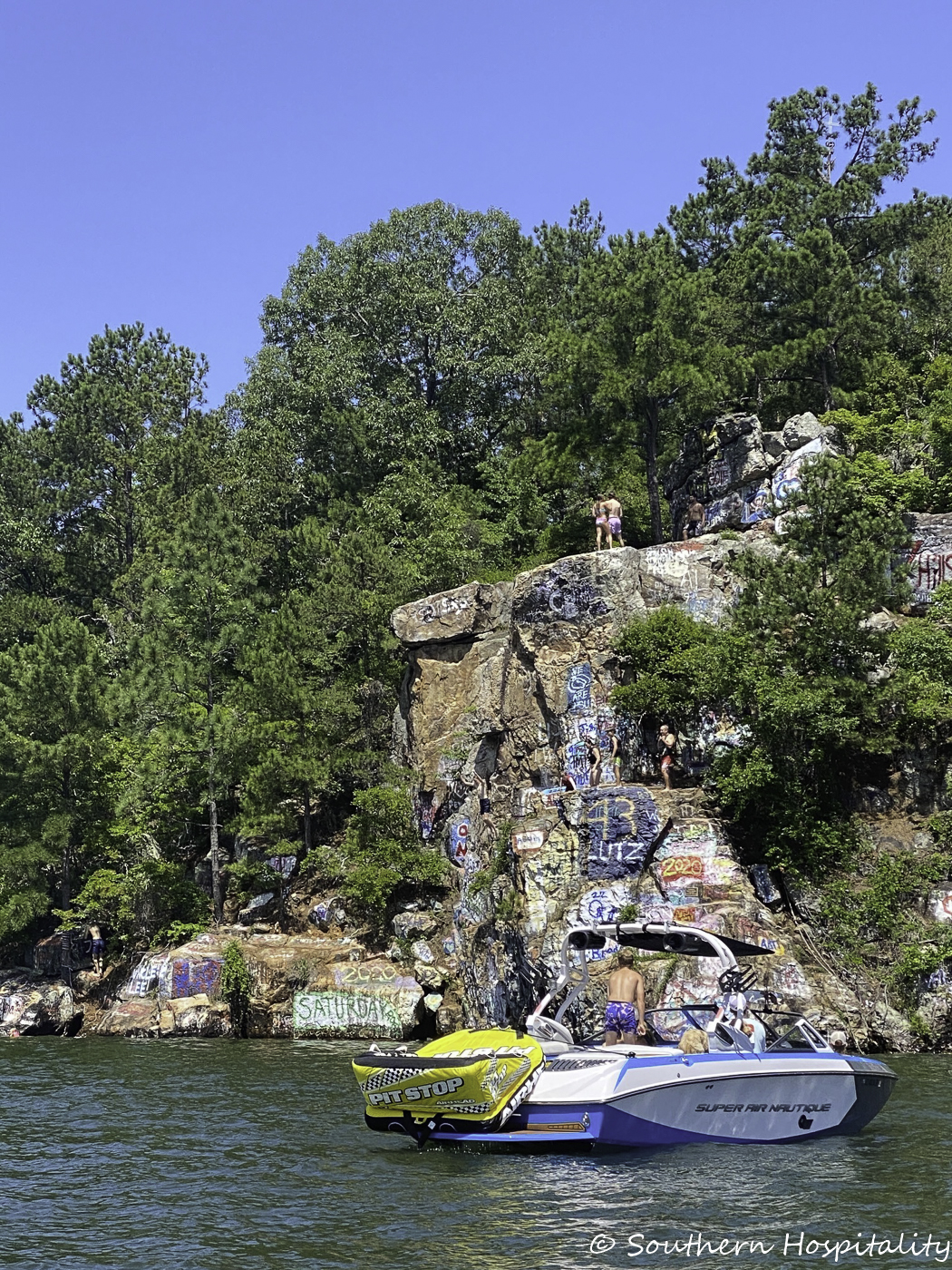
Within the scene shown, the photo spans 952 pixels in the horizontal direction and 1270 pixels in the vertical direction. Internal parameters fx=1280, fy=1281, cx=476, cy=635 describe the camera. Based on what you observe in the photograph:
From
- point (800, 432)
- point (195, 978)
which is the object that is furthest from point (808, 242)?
point (195, 978)

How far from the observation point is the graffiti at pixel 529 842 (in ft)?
96.0

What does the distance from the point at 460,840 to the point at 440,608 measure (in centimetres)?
811

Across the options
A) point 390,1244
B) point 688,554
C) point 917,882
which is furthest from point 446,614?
point 390,1244

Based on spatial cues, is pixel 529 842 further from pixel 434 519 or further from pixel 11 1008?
pixel 434 519

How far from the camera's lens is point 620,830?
28.4 meters

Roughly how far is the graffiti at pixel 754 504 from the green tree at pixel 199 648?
56.0 ft

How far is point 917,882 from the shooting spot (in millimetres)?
27797

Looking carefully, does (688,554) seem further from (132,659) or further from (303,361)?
(303,361)

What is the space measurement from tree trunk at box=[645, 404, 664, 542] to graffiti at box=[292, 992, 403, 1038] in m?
18.3

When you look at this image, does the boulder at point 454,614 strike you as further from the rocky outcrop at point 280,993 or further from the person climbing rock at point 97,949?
the person climbing rock at point 97,949

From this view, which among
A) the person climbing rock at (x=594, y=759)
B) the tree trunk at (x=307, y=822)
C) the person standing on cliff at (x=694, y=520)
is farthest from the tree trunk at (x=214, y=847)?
the person standing on cliff at (x=694, y=520)

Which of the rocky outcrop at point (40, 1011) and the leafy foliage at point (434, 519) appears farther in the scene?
the rocky outcrop at point (40, 1011)

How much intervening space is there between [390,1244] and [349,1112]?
7.54 metres

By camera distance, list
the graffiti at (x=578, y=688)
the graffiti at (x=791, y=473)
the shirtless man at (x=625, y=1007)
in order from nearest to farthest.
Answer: the shirtless man at (x=625, y=1007), the graffiti at (x=578, y=688), the graffiti at (x=791, y=473)
